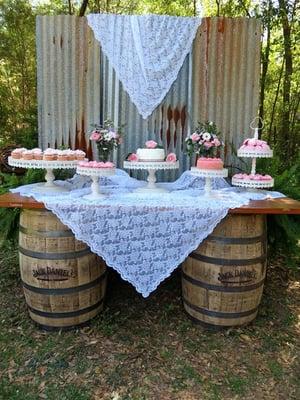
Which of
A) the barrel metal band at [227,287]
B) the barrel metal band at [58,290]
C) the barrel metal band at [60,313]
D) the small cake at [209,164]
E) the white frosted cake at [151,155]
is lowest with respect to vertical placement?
the barrel metal band at [60,313]

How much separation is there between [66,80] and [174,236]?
181 cm

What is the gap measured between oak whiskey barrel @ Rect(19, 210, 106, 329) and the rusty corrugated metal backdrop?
3.69 feet

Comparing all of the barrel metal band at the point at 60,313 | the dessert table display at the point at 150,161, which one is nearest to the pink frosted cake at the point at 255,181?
the dessert table display at the point at 150,161

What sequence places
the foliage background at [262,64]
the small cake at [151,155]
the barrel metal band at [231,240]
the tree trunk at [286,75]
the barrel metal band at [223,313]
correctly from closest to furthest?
the barrel metal band at [231,240] → the barrel metal band at [223,313] → the small cake at [151,155] → the tree trunk at [286,75] → the foliage background at [262,64]

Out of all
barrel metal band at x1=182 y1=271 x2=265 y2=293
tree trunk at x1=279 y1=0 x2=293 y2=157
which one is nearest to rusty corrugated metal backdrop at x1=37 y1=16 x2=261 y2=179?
barrel metal band at x1=182 y1=271 x2=265 y2=293

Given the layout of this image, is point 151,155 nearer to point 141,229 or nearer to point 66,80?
point 141,229

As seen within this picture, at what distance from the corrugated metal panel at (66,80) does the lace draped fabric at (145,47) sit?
0.15 metres

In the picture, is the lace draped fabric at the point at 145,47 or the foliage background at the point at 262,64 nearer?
the lace draped fabric at the point at 145,47

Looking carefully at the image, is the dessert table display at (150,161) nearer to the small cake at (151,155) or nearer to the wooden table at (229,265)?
the small cake at (151,155)

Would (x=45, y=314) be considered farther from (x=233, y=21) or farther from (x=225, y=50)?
(x=233, y=21)

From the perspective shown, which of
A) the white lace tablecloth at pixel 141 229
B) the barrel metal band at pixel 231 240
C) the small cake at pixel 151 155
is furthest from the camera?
the small cake at pixel 151 155

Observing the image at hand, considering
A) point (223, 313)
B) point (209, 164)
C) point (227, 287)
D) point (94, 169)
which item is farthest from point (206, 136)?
point (223, 313)

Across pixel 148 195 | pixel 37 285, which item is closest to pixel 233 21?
pixel 148 195

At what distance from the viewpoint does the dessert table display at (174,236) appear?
2.30 metres
